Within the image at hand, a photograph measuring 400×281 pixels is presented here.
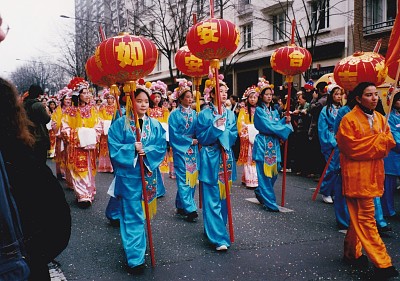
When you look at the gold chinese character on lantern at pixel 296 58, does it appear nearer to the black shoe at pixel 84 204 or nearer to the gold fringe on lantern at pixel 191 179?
the gold fringe on lantern at pixel 191 179

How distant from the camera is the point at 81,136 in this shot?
23.1 feet

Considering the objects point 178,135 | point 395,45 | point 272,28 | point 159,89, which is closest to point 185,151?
point 178,135

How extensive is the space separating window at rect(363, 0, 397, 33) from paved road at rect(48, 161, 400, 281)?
10.7m

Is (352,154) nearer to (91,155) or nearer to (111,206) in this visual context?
(111,206)

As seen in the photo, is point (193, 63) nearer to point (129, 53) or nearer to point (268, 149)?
Answer: point (268, 149)

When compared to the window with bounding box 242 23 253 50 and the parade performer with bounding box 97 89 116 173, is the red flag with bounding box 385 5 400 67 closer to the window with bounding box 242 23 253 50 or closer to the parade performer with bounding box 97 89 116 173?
the parade performer with bounding box 97 89 116 173

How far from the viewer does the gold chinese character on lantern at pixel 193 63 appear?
20.2ft

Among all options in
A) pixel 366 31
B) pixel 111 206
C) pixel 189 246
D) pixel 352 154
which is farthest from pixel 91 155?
pixel 366 31

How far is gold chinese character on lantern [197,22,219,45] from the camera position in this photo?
4.32 meters

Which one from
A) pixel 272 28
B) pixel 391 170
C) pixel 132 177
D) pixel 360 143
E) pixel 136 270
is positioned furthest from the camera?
pixel 272 28

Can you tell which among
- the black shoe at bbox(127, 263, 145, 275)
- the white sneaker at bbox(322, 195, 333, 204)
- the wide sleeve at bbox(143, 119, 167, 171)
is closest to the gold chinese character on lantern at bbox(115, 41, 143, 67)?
the wide sleeve at bbox(143, 119, 167, 171)

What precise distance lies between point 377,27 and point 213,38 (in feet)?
41.9

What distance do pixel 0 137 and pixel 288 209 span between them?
208 inches

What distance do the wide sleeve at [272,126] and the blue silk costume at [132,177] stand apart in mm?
2351
